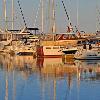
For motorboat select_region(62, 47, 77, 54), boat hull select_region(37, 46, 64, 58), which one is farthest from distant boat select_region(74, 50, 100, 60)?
boat hull select_region(37, 46, 64, 58)

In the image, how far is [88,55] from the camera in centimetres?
4503

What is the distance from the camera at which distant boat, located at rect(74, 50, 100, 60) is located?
44.8 meters

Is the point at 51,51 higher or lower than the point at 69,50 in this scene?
lower

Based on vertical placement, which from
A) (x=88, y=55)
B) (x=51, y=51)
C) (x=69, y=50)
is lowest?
(x=88, y=55)

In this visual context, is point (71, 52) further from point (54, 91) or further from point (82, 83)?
point (54, 91)

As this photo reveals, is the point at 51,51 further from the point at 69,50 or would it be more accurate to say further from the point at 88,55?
the point at 88,55

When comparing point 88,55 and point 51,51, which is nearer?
point 88,55

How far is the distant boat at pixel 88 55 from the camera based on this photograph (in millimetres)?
44844

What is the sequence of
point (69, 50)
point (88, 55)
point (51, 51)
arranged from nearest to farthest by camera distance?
point (88, 55), point (69, 50), point (51, 51)

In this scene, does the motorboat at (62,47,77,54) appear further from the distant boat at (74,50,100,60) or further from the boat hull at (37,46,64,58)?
the distant boat at (74,50,100,60)

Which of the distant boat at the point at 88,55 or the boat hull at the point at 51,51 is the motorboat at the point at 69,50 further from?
the distant boat at the point at 88,55

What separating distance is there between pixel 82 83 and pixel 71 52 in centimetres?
2771

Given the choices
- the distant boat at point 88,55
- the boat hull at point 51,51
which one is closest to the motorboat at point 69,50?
the boat hull at point 51,51

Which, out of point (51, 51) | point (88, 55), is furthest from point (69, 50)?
point (88, 55)
